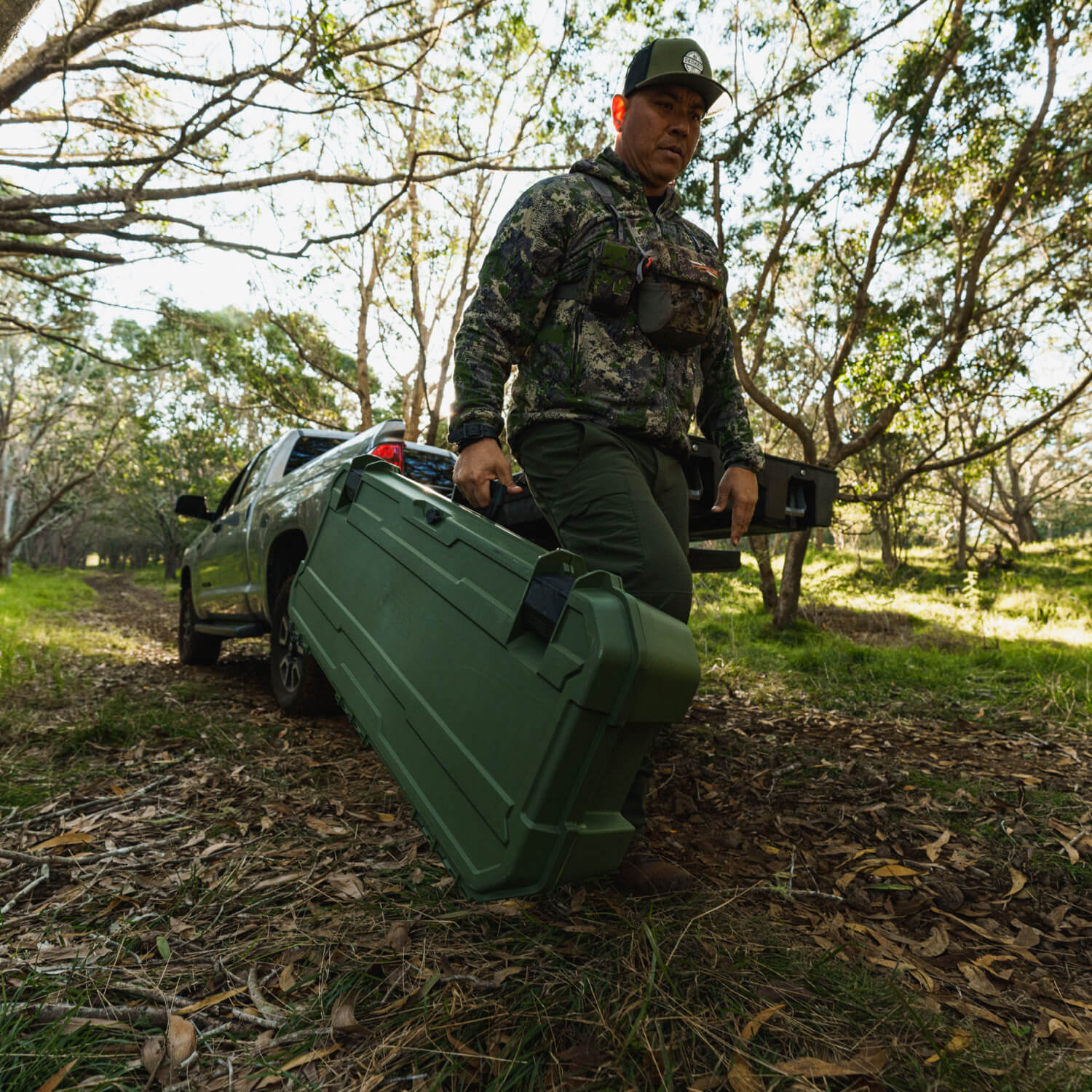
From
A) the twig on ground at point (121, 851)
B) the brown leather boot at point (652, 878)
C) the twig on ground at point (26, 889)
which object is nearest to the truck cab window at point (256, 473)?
the twig on ground at point (121, 851)

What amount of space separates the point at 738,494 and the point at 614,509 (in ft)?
2.38

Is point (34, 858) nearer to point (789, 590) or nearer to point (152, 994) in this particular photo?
point (152, 994)

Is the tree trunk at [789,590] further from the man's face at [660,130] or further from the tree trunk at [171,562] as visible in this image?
the tree trunk at [171,562]

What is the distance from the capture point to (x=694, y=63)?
7.02ft

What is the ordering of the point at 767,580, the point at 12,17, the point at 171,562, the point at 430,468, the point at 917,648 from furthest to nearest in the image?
1. the point at 171,562
2. the point at 767,580
3. the point at 917,648
4. the point at 430,468
5. the point at 12,17

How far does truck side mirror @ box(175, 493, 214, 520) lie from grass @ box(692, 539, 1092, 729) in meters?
4.29

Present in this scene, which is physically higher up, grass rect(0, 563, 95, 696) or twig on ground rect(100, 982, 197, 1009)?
twig on ground rect(100, 982, 197, 1009)

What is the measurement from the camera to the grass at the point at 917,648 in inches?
177

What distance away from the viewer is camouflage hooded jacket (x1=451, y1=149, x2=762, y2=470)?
6.57 ft

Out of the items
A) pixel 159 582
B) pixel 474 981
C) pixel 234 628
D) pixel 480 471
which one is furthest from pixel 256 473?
pixel 159 582

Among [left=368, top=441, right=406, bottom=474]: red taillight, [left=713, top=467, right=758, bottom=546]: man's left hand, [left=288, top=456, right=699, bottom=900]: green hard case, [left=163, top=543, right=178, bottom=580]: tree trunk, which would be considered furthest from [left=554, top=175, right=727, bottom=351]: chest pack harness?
[left=163, top=543, right=178, bottom=580]: tree trunk

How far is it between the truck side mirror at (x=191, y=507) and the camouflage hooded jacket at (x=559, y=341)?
160 inches

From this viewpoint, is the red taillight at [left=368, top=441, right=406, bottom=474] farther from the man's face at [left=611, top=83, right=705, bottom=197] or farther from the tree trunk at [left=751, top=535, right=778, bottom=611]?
the tree trunk at [left=751, top=535, right=778, bottom=611]

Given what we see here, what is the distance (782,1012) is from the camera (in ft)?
4.66
